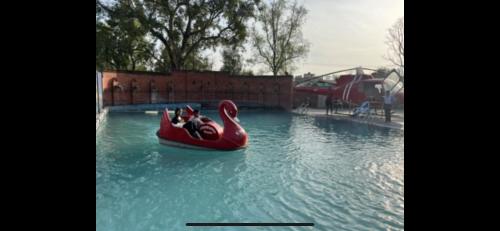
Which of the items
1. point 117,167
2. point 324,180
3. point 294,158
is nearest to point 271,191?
point 324,180

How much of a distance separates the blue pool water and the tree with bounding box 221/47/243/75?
2055 centimetres

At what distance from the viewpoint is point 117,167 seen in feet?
22.2

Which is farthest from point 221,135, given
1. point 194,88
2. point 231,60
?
point 231,60

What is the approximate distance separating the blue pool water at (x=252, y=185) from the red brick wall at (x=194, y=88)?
13931 millimetres

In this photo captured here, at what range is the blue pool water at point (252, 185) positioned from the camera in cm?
424

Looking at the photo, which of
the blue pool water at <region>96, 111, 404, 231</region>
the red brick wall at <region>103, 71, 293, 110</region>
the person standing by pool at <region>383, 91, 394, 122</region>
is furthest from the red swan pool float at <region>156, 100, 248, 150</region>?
the red brick wall at <region>103, 71, 293, 110</region>

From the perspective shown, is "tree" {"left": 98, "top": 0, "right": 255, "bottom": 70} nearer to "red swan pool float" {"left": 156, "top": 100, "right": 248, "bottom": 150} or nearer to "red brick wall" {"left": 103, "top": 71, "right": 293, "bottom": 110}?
"red brick wall" {"left": 103, "top": 71, "right": 293, "bottom": 110}

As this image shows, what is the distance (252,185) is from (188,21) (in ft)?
75.9

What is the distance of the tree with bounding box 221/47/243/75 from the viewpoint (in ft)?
95.8
